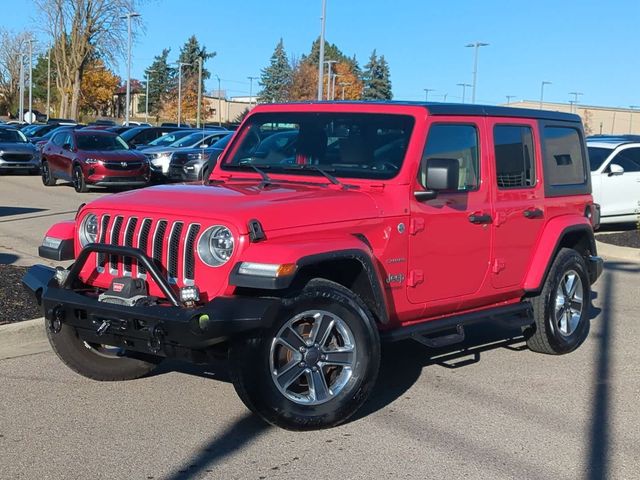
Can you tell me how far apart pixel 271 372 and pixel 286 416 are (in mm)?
278

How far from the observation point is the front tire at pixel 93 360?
582 centimetres

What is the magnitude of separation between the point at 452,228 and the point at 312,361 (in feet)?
4.99

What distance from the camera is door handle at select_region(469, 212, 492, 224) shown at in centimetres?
620

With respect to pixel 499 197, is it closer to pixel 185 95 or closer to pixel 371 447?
pixel 371 447

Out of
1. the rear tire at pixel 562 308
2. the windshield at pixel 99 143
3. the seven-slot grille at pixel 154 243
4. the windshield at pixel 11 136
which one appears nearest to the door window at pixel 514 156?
the rear tire at pixel 562 308

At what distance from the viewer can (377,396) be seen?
594cm

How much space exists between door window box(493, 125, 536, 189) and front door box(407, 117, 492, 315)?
0.70 feet

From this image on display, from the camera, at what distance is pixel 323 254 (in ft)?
16.4

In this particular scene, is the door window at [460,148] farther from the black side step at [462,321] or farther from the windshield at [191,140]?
the windshield at [191,140]

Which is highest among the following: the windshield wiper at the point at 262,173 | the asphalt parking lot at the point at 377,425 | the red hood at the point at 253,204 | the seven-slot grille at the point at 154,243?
the windshield wiper at the point at 262,173

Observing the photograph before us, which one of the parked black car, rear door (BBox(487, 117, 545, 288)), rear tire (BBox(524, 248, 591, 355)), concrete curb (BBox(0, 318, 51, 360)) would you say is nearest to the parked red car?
the parked black car

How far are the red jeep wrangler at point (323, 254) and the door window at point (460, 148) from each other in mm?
13

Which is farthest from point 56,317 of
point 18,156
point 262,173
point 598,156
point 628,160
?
point 18,156

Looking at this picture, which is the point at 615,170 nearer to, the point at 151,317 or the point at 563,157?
the point at 563,157
